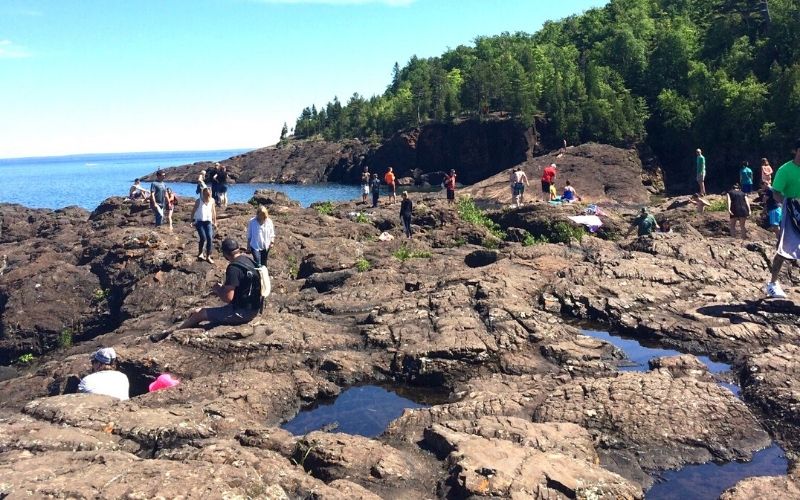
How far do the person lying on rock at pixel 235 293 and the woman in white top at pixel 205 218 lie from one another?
6.27 metres

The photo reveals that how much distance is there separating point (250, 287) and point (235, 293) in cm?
34

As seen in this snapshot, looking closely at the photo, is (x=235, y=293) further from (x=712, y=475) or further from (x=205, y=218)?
(x=712, y=475)

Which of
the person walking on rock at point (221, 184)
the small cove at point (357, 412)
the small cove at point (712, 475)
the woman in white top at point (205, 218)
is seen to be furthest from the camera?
the person walking on rock at point (221, 184)

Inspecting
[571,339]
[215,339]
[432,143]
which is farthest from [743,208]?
[432,143]

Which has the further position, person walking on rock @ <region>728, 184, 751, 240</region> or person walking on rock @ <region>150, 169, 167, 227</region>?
person walking on rock @ <region>150, 169, 167, 227</region>

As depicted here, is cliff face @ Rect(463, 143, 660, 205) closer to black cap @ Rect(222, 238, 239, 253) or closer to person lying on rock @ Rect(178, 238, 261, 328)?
person lying on rock @ Rect(178, 238, 261, 328)

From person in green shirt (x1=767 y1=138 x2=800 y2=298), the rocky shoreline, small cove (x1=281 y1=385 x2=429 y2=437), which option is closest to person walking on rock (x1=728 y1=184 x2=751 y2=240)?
the rocky shoreline

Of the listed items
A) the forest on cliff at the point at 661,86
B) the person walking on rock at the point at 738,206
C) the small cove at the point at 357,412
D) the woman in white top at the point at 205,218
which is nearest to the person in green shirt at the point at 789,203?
the small cove at the point at 357,412

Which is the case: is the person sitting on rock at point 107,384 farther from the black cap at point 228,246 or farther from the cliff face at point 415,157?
the cliff face at point 415,157

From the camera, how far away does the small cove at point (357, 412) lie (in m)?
9.11

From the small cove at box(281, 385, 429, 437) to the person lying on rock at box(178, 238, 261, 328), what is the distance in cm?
271

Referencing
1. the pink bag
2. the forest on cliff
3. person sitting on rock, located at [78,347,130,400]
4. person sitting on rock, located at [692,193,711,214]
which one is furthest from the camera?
the forest on cliff

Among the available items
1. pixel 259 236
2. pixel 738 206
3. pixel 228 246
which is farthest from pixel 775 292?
pixel 259 236

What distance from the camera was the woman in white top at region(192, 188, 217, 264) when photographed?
17.2 meters
